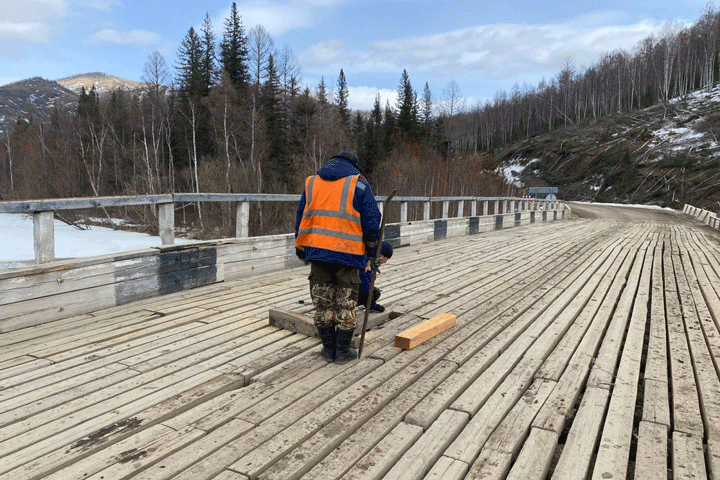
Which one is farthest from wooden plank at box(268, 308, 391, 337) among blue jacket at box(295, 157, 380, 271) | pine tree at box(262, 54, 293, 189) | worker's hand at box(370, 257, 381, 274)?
pine tree at box(262, 54, 293, 189)

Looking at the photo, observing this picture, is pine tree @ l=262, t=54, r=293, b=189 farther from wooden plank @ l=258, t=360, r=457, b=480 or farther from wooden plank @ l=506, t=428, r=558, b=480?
wooden plank @ l=506, t=428, r=558, b=480

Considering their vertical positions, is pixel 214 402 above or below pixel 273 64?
below

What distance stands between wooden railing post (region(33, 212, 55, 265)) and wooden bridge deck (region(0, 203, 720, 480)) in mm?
628

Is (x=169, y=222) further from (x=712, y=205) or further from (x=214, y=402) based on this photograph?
(x=712, y=205)

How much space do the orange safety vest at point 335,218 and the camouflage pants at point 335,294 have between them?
19 cm

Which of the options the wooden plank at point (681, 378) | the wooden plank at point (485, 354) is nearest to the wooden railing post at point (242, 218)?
the wooden plank at point (485, 354)

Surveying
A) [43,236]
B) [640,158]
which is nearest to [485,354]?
[43,236]

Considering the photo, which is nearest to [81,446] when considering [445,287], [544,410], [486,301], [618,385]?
[544,410]

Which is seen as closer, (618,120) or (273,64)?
(273,64)

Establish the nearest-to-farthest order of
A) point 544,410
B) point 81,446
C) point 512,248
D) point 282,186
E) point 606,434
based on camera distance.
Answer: point 81,446, point 606,434, point 544,410, point 512,248, point 282,186

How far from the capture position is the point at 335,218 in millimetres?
3391

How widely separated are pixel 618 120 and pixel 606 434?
77565 millimetres

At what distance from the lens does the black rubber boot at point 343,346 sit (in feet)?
11.4

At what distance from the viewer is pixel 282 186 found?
33.9 m
